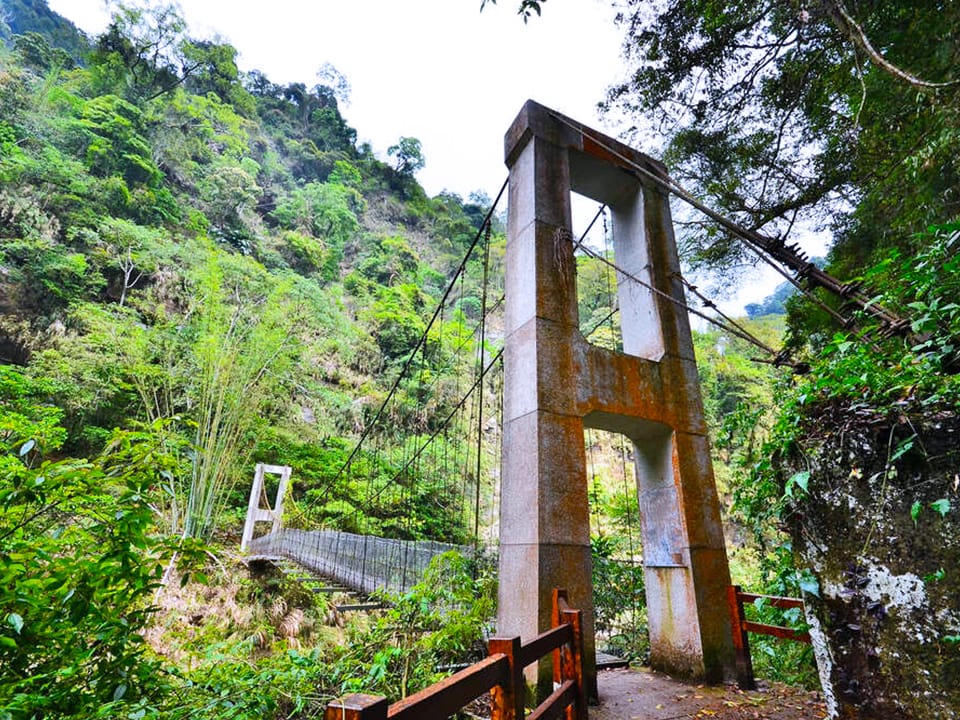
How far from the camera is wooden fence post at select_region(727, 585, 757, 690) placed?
2.67 metres

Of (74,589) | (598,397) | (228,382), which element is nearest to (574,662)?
(598,397)

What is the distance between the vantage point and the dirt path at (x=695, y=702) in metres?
2.23

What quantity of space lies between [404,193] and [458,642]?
25.7m

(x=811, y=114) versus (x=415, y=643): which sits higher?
(x=811, y=114)

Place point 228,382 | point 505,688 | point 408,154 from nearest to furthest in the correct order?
point 505,688
point 228,382
point 408,154

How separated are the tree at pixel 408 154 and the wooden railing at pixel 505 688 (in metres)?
27.9

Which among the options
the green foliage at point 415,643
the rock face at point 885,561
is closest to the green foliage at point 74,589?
the green foliage at point 415,643

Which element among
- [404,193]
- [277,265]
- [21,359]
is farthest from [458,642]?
[404,193]

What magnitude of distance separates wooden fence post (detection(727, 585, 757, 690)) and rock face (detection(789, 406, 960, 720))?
1.95 m

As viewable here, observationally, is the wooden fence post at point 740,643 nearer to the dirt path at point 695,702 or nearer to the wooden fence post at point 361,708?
Result: the dirt path at point 695,702

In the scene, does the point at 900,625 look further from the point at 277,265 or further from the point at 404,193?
the point at 404,193

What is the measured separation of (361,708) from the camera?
0.63 metres

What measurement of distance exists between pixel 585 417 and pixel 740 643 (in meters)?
1.66

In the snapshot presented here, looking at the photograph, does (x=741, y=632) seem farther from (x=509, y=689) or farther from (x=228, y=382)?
(x=228, y=382)
